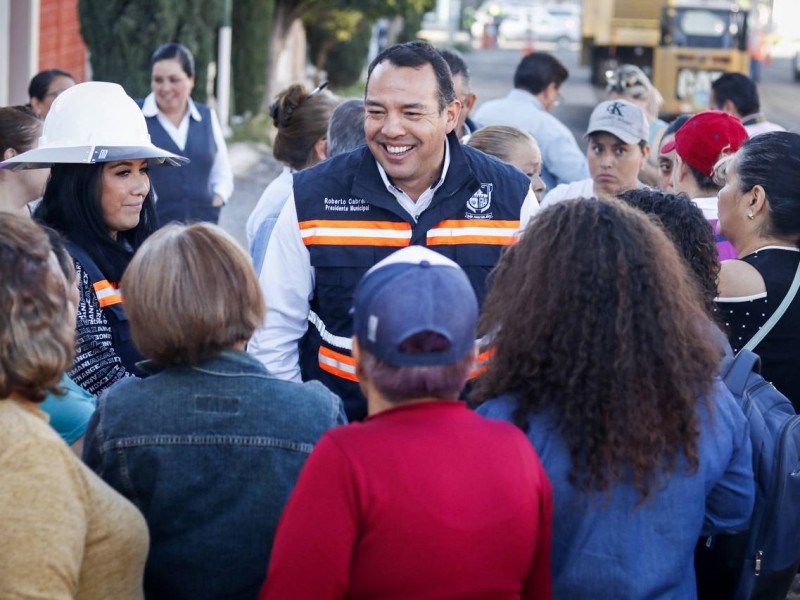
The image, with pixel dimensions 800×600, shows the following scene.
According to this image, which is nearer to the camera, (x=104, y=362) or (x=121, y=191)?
(x=104, y=362)

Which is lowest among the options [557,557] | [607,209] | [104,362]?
[557,557]

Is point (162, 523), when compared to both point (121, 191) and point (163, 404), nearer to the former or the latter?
point (163, 404)

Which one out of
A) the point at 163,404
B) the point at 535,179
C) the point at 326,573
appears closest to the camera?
the point at 326,573

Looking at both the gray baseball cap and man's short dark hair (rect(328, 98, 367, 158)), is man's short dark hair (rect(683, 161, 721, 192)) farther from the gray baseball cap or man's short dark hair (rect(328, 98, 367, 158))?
man's short dark hair (rect(328, 98, 367, 158))

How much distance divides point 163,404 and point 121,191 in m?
1.46

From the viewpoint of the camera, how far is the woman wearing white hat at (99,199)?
11.1 ft

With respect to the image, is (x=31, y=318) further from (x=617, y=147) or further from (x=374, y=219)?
(x=617, y=147)

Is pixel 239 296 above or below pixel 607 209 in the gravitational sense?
below

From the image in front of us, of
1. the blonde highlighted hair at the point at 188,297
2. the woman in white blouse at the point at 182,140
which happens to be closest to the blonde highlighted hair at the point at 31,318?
the blonde highlighted hair at the point at 188,297

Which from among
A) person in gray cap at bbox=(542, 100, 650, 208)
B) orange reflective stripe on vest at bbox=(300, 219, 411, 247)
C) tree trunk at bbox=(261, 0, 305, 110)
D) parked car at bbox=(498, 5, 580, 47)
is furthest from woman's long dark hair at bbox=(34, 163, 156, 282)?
parked car at bbox=(498, 5, 580, 47)

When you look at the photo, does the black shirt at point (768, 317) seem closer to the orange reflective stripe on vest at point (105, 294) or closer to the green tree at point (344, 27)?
the orange reflective stripe on vest at point (105, 294)

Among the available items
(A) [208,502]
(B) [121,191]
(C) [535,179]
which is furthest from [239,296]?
(C) [535,179]

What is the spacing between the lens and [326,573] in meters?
2.18

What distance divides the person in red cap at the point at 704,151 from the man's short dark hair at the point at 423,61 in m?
1.52
